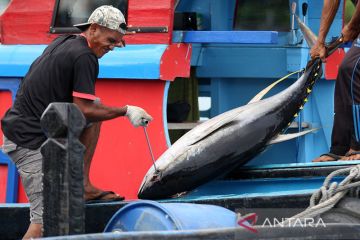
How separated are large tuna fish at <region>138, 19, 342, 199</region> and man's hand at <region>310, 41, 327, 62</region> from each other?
0.29 meters

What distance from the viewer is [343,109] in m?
6.36

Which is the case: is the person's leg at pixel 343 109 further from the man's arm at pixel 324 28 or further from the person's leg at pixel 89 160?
the person's leg at pixel 89 160

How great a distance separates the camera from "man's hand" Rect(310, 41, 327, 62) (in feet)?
20.9

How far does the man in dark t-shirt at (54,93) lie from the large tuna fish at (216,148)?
603 millimetres

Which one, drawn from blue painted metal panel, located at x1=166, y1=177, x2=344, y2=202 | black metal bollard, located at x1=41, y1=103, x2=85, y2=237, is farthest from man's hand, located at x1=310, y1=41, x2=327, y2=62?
black metal bollard, located at x1=41, y1=103, x2=85, y2=237

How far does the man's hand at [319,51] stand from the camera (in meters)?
6.37

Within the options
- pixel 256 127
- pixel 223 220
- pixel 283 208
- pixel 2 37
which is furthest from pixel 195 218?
pixel 2 37

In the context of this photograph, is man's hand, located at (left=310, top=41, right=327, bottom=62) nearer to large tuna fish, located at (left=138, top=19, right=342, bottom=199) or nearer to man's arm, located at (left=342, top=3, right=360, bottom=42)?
man's arm, located at (left=342, top=3, right=360, bottom=42)

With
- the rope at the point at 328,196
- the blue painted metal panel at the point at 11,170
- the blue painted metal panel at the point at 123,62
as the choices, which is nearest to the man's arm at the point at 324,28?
the blue painted metal panel at the point at 123,62

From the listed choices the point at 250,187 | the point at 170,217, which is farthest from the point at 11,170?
the point at 170,217

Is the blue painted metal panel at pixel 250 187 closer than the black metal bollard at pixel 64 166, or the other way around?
the black metal bollard at pixel 64 166

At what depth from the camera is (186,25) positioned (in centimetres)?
771

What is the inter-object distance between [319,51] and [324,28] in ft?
0.69

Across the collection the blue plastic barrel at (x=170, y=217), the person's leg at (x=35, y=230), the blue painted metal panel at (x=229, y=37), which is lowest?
the person's leg at (x=35, y=230)
